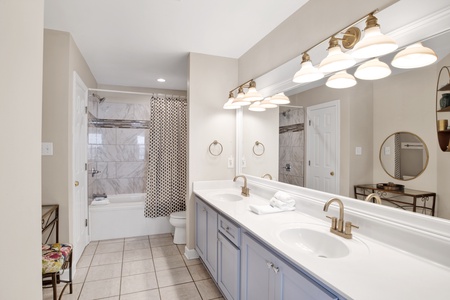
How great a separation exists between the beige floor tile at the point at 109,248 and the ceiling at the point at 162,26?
252 centimetres

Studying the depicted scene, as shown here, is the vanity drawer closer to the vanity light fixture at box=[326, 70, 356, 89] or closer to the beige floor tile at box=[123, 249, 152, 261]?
the vanity light fixture at box=[326, 70, 356, 89]

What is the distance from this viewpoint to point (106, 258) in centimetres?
290

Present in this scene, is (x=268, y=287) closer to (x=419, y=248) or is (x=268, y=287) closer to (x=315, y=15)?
(x=419, y=248)

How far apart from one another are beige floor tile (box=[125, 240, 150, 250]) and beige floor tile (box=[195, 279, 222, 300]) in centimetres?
121

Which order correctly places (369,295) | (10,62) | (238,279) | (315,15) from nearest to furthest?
(10,62) < (369,295) < (238,279) < (315,15)

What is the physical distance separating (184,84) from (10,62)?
3885mm

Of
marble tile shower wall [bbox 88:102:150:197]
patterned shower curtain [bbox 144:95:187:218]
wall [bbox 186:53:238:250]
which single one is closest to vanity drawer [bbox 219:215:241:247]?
wall [bbox 186:53:238:250]

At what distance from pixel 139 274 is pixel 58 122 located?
5.81 feet

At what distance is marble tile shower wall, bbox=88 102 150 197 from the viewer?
431cm

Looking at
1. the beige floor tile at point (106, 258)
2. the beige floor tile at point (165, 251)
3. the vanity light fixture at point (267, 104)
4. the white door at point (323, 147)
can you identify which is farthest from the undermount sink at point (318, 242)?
the beige floor tile at point (106, 258)

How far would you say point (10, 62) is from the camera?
22.9 inches

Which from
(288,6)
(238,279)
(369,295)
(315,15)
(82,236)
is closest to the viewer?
(369,295)

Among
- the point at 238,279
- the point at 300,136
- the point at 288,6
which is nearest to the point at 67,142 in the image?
the point at 238,279

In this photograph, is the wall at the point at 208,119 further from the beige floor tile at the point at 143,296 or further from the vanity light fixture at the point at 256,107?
the beige floor tile at the point at 143,296
